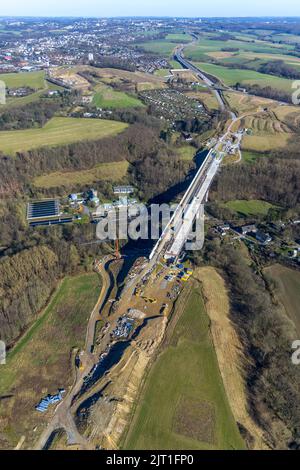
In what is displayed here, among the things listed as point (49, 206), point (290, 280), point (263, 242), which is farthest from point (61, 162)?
point (290, 280)

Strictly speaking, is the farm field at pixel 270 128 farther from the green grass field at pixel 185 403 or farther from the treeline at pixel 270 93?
the green grass field at pixel 185 403

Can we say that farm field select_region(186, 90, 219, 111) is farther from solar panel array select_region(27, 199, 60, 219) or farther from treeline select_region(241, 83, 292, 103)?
solar panel array select_region(27, 199, 60, 219)

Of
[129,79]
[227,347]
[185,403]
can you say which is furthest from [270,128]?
[185,403]

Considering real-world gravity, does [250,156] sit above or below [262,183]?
above

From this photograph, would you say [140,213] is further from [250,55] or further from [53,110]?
[250,55]

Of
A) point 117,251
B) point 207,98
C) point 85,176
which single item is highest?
point 207,98

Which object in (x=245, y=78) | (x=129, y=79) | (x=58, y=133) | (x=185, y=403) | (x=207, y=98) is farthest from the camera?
(x=245, y=78)

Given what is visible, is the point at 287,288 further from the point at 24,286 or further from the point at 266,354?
the point at 24,286
